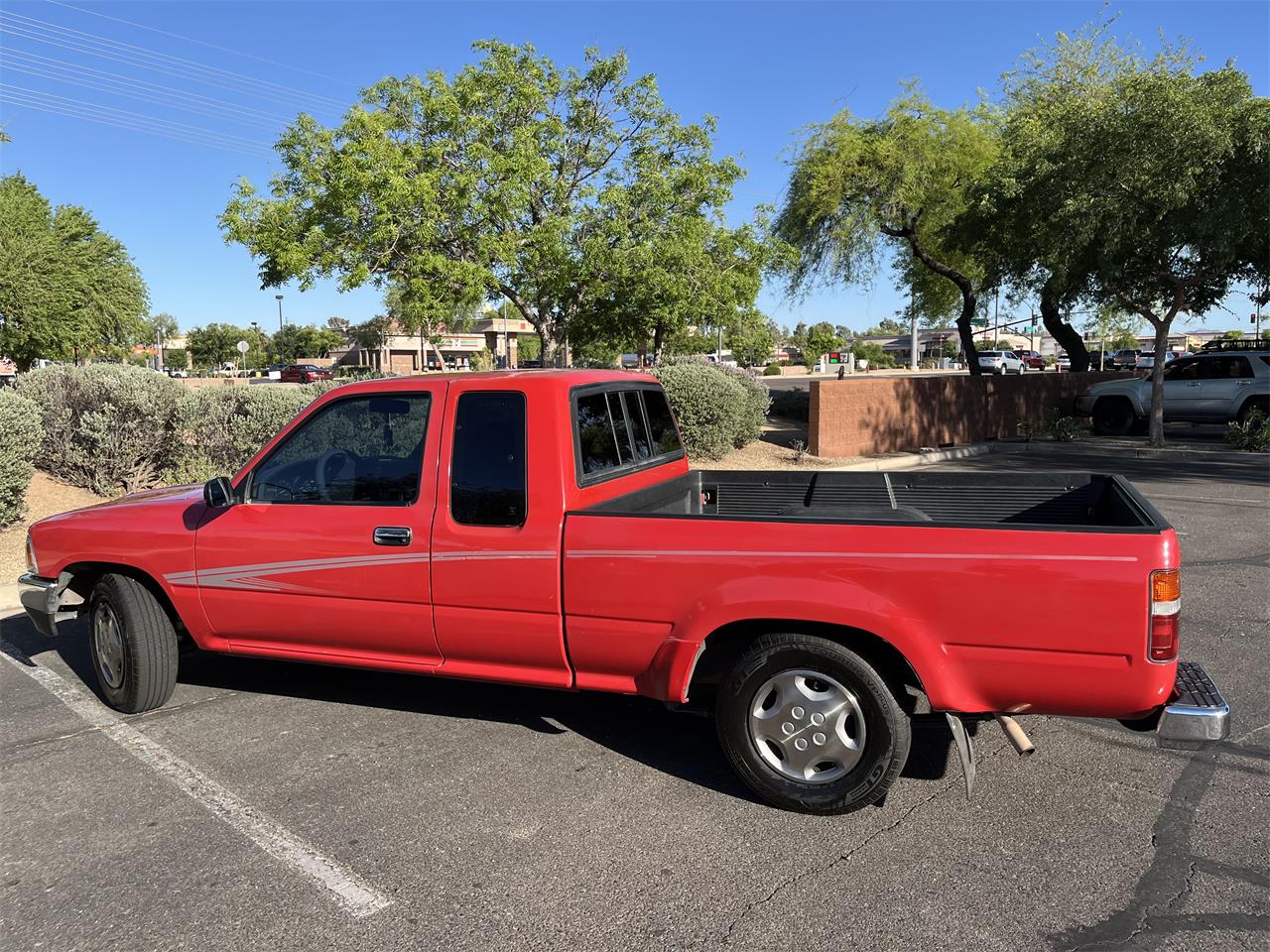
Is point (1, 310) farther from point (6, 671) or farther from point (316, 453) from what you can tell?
point (316, 453)

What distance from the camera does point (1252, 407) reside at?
18.9 metres

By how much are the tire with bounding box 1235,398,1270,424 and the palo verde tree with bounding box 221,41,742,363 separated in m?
11.9

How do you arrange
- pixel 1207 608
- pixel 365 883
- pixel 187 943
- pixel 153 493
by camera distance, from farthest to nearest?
pixel 1207 608 → pixel 153 493 → pixel 365 883 → pixel 187 943

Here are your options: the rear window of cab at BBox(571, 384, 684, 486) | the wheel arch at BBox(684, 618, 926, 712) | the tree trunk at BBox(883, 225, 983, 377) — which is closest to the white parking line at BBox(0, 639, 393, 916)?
the wheel arch at BBox(684, 618, 926, 712)

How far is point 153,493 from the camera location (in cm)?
524

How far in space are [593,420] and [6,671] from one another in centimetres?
413

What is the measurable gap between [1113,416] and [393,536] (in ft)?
67.3

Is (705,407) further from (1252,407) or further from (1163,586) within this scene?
(1252,407)

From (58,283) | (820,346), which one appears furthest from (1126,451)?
(820,346)

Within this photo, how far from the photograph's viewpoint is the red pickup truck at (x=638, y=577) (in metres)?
3.31

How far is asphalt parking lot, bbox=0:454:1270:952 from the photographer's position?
2977mm

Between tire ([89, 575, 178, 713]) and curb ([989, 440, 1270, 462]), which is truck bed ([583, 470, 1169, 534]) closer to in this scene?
tire ([89, 575, 178, 713])

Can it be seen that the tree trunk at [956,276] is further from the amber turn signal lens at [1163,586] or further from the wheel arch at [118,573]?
the wheel arch at [118,573]

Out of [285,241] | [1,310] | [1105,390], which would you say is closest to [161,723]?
[285,241]
